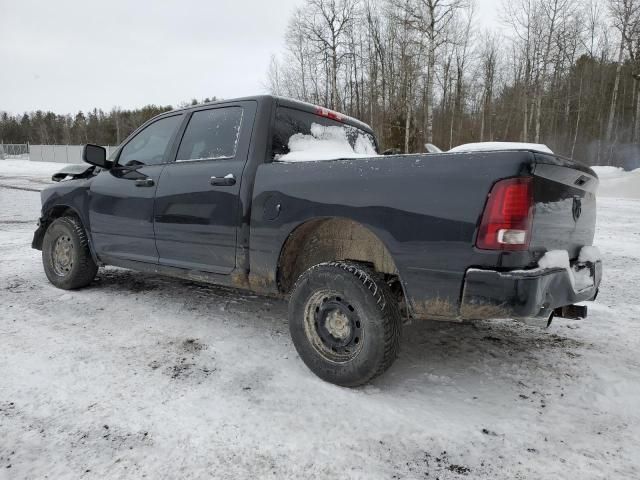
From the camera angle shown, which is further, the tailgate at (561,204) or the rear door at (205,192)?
the rear door at (205,192)

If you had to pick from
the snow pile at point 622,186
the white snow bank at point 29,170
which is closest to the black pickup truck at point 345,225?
the snow pile at point 622,186

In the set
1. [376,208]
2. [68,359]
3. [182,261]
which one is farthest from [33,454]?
[376,208]

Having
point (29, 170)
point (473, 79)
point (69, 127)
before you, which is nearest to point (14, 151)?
point (69, 127)

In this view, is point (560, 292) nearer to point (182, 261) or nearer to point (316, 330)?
point (316, 330)

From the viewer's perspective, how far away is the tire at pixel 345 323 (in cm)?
238

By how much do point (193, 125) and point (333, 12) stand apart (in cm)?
2825

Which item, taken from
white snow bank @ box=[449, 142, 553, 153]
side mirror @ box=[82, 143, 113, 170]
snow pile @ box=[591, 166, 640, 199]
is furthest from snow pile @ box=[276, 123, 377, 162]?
snow pile @ box=[591, 166, 640, 199]

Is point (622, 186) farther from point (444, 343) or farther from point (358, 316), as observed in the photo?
point (358, 316)

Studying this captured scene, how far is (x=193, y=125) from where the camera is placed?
3.65m

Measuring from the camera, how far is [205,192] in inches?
126

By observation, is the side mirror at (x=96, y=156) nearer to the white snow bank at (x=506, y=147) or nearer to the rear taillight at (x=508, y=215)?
the white snow bank at (x=506, y=147)

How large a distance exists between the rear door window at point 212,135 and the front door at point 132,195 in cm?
19

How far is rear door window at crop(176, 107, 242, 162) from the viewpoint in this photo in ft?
10.8

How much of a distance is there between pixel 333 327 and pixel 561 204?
4.84 ft
